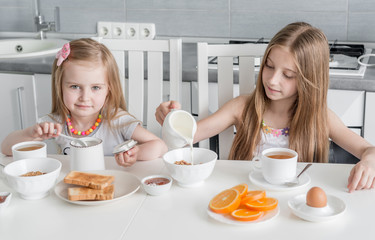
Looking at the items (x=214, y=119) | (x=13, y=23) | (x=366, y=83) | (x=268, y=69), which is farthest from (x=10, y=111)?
(x=366, y=83)

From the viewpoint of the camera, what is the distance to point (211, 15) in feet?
8.86

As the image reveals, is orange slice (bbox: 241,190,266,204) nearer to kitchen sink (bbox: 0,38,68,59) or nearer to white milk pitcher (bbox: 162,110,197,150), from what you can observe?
white milk pitcher (bbox: 162,110,197,150)

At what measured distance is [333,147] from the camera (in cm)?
212

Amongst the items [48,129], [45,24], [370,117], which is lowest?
[370,117]

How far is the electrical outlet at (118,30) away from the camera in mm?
2752

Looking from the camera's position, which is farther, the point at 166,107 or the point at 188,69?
the point at 188,69

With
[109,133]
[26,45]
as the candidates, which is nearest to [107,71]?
[109,133]

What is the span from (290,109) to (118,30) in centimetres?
132

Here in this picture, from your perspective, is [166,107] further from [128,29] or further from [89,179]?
[128,29]

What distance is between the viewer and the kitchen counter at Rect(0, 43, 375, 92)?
1996mm

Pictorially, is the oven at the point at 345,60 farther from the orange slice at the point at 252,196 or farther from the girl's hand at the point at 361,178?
the orange slice at the point at 252,196

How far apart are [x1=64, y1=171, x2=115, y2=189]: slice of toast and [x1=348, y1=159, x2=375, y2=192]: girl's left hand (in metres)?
0.59

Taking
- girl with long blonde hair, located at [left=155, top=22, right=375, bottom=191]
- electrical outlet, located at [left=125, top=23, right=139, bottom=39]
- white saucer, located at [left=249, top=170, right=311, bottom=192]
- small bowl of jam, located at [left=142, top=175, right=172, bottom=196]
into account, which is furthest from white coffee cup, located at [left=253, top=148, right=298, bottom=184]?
electrical outlet, located at [left=125, top=23, right=139, bottom=39]

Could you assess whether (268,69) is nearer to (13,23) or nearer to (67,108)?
(67,108)
